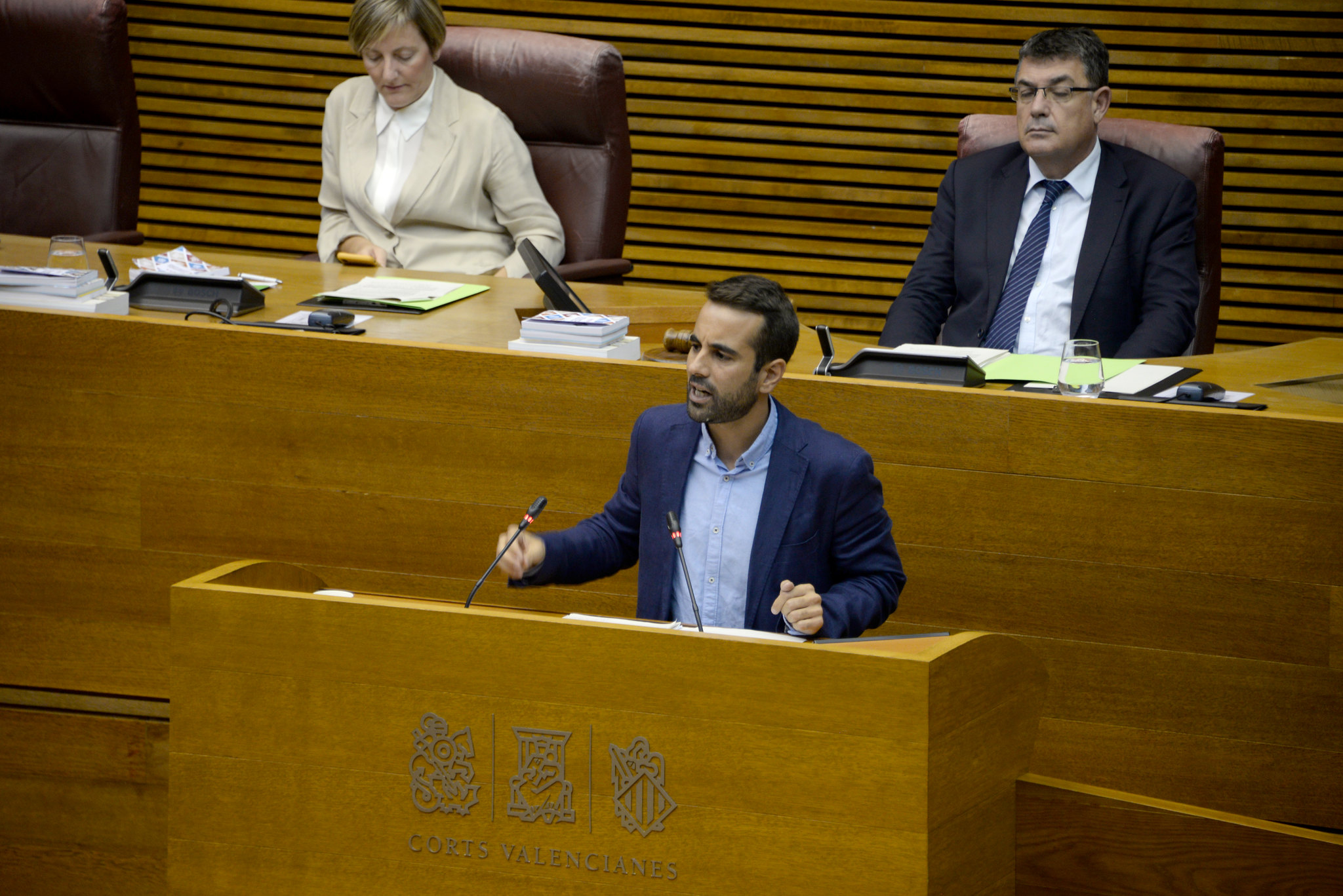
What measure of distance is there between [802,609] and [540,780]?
427mm

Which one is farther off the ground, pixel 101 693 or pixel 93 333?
pixel 93 333

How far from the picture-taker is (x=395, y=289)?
3094 millimetres

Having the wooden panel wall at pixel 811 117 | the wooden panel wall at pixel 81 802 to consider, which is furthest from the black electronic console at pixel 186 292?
the wooden panel wall at pixel 811 117

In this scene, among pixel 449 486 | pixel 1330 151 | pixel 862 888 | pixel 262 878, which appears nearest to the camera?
pixel 862 888

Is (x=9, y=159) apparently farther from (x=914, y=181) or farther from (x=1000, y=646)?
(x=1000, y=646)

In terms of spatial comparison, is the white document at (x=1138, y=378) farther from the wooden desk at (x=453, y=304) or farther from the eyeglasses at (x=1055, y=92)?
the eyeglasses at (x=1055, y=92)

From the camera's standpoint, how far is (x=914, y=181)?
198 inches

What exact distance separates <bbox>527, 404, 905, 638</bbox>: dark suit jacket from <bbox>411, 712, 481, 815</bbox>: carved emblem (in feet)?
1.41

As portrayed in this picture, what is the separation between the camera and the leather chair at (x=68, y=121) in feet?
12.6

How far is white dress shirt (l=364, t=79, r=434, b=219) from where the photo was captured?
3.64m

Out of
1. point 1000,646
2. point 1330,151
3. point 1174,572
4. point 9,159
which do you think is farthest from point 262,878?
point 1330,151

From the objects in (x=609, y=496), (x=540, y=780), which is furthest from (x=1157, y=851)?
(x=609, y=496)

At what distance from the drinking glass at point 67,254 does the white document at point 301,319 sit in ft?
1.37

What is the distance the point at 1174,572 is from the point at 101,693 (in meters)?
1.98
